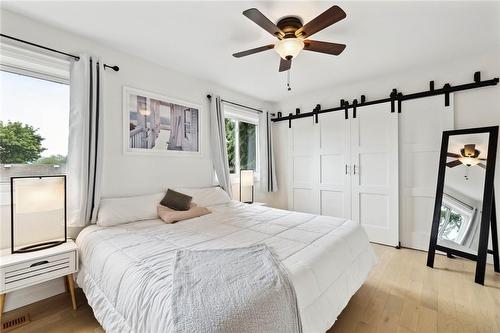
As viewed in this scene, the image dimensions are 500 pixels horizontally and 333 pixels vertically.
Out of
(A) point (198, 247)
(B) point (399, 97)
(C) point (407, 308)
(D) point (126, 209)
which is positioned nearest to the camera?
(A) point (198, 247)

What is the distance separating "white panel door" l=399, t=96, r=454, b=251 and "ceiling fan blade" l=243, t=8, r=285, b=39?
242cm

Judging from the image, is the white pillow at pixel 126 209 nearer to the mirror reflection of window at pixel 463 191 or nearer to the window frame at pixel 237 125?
the window frame at pixel 237 125

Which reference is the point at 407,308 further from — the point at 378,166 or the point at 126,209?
the point at 126,209

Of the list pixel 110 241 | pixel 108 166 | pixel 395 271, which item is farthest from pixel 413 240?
pixel 108 166

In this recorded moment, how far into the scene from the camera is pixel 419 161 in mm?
3131

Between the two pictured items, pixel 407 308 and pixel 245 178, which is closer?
pixel 407 308

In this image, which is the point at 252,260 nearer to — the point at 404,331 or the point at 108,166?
the point at 404,331

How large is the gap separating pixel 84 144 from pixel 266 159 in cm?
288

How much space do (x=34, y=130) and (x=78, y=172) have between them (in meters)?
0.55

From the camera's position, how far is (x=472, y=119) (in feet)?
9.21

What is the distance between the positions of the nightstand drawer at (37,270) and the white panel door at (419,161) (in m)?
3.90

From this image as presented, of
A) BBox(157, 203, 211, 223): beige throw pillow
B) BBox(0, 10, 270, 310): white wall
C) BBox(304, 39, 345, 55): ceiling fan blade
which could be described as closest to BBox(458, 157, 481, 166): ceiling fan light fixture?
BBox(304, 39, 345, 55): ceiling fan blade

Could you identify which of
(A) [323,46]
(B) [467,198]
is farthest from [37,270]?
(B) [467,198]

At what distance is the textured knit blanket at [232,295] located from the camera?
911 millimetres
